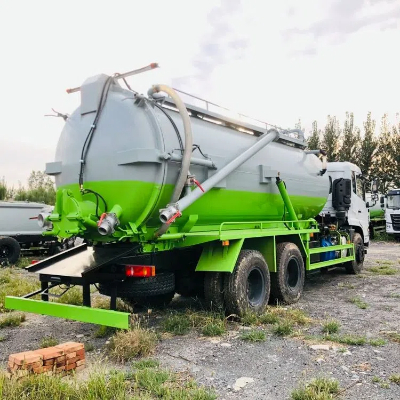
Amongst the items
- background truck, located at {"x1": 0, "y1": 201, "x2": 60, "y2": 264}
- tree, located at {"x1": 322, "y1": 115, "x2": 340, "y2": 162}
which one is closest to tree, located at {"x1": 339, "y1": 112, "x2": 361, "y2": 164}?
tree, located at {"x1": 322, "y1": 115, "x2": 340, "y2": 162}

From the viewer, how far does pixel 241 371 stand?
14.3ft

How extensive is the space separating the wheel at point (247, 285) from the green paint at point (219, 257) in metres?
0.26

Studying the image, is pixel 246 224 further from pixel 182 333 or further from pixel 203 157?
pixel 182 333

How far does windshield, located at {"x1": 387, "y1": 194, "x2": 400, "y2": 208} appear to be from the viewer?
21.7 meters

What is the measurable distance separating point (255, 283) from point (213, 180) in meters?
1.90

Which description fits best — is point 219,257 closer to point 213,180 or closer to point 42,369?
point 213,180

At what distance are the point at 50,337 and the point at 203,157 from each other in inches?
122

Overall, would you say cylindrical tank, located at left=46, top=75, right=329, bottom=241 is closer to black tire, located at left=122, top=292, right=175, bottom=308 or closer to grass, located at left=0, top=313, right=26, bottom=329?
black tire, located at left=122, top=292, right=175, bottom=308

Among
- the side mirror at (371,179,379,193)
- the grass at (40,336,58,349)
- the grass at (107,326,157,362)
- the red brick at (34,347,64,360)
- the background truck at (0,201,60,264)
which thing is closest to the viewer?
the red brick at (34,347,64,360)

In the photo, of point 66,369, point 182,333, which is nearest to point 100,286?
point 182,333

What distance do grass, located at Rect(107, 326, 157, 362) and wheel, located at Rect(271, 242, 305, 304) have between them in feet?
9.46

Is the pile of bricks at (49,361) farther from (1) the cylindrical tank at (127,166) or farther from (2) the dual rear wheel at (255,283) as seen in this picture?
(2) the dual rear wheel at (255,283)

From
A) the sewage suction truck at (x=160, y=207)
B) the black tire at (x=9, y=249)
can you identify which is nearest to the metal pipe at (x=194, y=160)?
the sewage suction truck at (x=160, y=207)

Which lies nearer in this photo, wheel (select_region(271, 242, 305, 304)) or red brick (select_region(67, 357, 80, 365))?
red brick (select_region(67, 357, 80, 365))
